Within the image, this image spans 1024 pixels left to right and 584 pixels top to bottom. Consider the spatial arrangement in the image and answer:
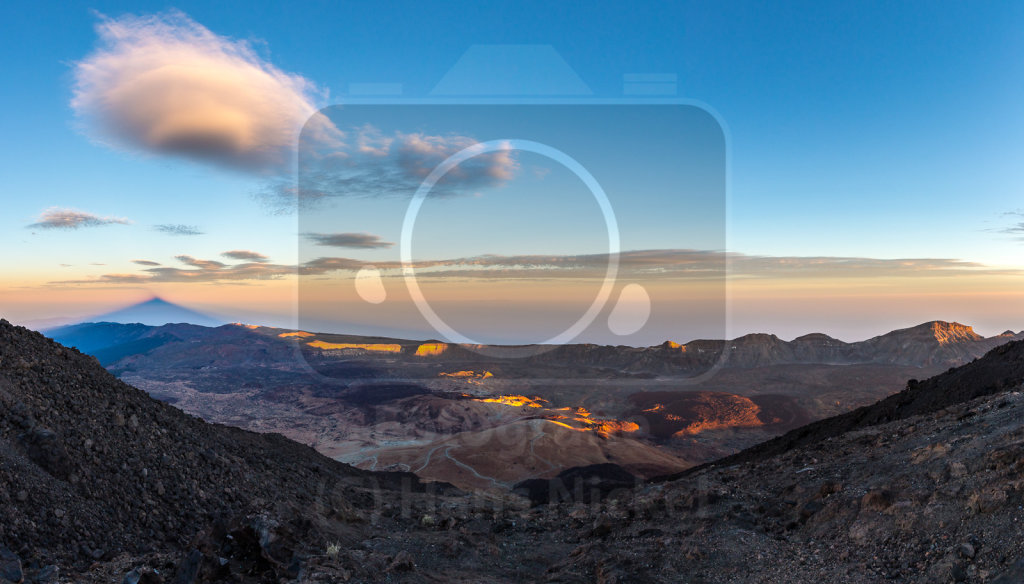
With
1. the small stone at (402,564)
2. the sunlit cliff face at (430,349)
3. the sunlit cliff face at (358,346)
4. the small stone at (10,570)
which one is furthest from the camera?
the sunlit cliff face at (358,346)

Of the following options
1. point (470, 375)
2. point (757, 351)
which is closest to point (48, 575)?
point (470, 375)

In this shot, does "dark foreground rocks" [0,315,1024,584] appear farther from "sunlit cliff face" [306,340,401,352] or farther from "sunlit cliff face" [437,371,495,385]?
"sunlit cliff face" [306,340,401,352]

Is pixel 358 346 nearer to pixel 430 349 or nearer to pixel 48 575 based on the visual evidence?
pixel 430 349

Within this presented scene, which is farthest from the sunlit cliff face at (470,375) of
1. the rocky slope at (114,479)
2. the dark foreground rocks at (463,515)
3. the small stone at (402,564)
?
the small stone at (402,564)

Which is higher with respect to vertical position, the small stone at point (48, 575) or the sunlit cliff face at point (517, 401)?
the small stone at point (48, 575)

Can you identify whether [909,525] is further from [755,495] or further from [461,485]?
[461,485]

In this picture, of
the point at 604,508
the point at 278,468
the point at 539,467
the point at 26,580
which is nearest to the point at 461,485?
the point at 539,467

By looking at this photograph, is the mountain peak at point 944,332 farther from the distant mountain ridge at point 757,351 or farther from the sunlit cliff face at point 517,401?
the sunlit cliff face at point 517,401

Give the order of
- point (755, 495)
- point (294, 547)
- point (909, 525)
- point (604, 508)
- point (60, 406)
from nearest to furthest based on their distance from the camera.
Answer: point (909, 525), point (294, 547), point (60, 406), point (755, 495), point (604, 508)

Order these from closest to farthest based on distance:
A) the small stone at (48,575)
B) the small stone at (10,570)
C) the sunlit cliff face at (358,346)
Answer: the small stone at (10,570), the small stone at (48,575), the sunlit cliff face at (358,346)

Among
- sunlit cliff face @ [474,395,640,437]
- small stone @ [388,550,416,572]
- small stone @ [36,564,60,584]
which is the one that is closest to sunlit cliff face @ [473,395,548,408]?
sunlit cliff face @ [474,395,640,437]

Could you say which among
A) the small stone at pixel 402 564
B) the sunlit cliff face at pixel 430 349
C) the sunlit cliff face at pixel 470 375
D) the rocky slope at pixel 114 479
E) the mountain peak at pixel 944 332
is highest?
the rocky slope at pixel 114 479
